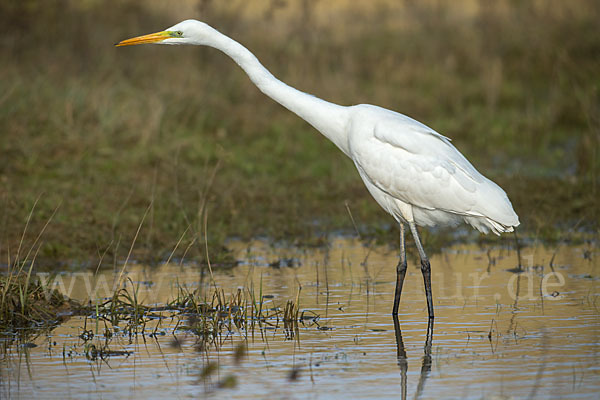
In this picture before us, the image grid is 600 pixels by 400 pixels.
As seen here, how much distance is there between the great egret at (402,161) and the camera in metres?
5.70

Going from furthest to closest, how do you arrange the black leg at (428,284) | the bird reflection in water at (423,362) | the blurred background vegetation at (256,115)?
the blurred background vegetation at (256,115) → the black leg at (428,284) → the bird reflection in water at (423,362)

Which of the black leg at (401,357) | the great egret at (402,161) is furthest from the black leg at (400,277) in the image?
the black leg at (401,357)

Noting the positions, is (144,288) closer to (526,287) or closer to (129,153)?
(526,287)

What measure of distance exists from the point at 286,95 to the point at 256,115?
5701mm

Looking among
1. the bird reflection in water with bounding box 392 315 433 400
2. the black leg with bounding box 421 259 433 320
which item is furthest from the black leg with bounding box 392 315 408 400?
the black leg with bounding box 421 259 433 320

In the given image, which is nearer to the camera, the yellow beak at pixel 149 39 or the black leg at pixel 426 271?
the black leg at pixel 426 271

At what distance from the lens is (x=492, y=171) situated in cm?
995

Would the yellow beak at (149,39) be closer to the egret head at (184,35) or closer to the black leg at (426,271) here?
the egret head at (184,35)

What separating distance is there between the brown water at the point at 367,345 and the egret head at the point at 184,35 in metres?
1.66

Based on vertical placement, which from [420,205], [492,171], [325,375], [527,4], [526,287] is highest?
[527,4]

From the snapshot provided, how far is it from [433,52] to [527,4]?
1853 mm

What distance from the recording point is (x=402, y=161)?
18.9ft

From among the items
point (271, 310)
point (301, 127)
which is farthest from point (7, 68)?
point (271, 310)

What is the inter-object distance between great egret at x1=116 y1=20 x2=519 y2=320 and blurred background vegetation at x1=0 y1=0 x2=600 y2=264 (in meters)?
1.18
